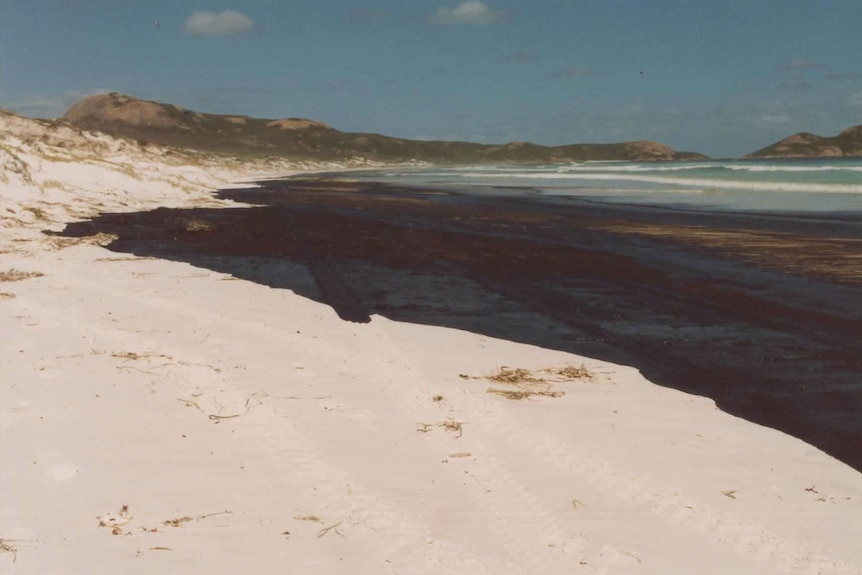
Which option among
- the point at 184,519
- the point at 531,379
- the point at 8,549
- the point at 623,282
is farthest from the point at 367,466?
the point at 623,282

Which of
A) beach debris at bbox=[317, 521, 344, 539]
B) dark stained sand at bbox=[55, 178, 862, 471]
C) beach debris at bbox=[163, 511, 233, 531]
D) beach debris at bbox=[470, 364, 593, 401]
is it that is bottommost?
beach debris at bbox=[317, 521, 344, 539]

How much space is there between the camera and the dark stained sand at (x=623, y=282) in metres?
7.96

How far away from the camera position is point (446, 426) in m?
6.25

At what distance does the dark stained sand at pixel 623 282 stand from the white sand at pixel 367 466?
92 centimetres

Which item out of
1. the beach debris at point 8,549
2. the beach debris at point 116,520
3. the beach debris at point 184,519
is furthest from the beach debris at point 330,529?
the beach debris at point 8,549

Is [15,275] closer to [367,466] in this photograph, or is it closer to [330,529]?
[367,466]

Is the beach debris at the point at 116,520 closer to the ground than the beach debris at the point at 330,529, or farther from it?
farther from it

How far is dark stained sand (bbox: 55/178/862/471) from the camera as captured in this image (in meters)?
7.96

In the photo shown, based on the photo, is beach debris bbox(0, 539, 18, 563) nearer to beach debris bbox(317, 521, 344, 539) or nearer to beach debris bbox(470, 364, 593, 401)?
beach debris bbox(317, 521, 344, 539)

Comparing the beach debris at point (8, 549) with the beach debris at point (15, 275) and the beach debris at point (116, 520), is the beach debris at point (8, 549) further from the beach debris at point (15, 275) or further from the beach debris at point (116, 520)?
the beach debris at point (15, 275)

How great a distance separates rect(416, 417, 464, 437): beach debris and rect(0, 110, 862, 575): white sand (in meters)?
0.05

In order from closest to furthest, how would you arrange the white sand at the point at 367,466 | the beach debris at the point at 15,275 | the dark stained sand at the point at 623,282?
1. the white sand at the point at 367,466
2. the dark stained sand at the point at 623,282
3. the beach debris at the point at 15,275

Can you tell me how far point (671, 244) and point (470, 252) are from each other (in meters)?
4.88

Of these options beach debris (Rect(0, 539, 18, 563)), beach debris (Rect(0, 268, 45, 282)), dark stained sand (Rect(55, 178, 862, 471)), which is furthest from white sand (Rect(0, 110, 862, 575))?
beach debris (Rect(0, 268, 45, 282))
